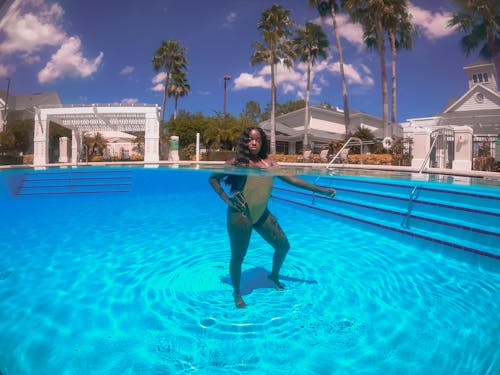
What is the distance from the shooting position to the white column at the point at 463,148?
1053cm

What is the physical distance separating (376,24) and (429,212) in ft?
15.3

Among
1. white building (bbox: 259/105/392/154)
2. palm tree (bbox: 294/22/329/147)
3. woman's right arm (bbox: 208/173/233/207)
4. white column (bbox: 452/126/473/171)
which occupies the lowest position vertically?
woman's right arm (bbox: 208/173/233/207)

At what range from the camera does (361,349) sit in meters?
2.03

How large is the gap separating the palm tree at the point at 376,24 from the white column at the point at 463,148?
4294 mm

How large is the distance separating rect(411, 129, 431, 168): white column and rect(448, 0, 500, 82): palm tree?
8.18 m

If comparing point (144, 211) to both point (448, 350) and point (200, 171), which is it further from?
point (448, 350)

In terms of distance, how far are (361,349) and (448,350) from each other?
0.57m

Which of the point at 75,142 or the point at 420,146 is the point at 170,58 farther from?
the point at 75,142

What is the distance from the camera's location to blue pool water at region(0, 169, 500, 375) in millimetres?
1918

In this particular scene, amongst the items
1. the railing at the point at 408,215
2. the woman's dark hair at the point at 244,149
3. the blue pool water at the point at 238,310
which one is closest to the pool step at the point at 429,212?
the railing at the point at 408,215

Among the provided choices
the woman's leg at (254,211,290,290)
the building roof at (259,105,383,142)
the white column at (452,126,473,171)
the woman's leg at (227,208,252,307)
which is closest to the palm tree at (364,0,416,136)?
the woman's leg at (254,211,290,290)

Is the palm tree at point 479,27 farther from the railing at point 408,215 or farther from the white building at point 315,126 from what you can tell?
the white building at point 315,126

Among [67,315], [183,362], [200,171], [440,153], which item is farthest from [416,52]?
[440,153]

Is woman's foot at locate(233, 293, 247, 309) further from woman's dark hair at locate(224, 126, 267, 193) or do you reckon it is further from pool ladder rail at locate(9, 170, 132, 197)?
pool ladder rail at locate(9, 170, 132, 197)
